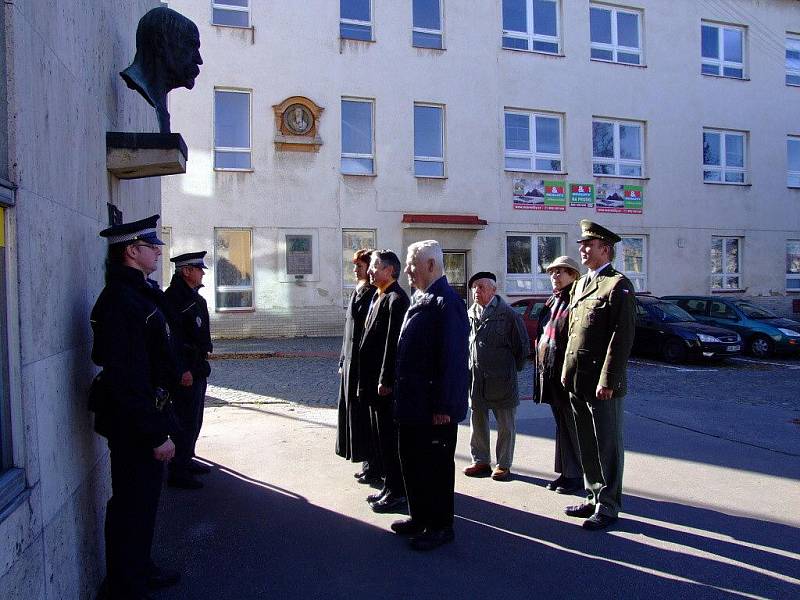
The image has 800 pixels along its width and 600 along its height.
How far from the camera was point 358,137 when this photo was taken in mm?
20000

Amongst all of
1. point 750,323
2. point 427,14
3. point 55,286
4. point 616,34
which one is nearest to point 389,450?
point 55,286

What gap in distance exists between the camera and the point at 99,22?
4691 millimetres

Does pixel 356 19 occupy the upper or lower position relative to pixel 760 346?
upper

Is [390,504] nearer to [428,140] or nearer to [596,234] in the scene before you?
[596,234]

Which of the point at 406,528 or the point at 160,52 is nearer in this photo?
the point at 406,528

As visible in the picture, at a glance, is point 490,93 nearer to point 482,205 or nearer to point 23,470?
point 482,205

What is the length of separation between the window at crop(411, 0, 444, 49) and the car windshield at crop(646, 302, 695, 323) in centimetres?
990

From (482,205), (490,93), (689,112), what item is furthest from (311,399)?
(689,112)

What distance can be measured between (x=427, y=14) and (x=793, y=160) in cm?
1453

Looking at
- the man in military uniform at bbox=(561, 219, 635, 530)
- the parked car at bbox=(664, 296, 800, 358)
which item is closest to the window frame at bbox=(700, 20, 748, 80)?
the parked car at bbox=(664, 296, 800, 358)

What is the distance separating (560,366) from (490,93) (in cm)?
1683

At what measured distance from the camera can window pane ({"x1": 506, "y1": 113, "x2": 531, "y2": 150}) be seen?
70.5 ft

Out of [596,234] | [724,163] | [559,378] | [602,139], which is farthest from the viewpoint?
[724,163]

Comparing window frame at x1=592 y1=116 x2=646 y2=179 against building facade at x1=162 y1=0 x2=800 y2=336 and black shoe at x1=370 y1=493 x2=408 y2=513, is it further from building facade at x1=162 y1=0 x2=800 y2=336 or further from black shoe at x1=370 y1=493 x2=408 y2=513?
black shoe at x1=370 y1=493 x2=408 y2=513
